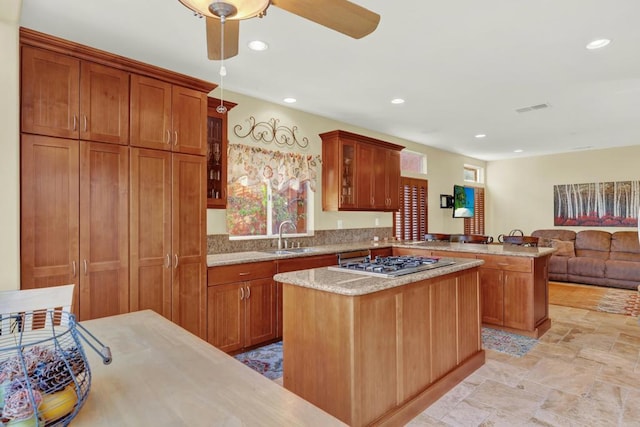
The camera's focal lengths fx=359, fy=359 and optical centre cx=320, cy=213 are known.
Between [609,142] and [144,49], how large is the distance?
7.78 meters

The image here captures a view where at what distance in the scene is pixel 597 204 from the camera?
7.33m

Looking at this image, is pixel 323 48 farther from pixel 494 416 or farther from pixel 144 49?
pixel 494 416

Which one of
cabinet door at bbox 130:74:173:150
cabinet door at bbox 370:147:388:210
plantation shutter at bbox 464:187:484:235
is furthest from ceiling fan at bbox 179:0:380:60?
plantation shutter at bbox 464:187:484:235

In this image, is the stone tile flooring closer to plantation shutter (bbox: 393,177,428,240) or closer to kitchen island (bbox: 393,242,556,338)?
kitchen island (bbox: 393,242,556,338)

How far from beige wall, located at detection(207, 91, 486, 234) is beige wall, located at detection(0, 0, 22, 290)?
174 cm

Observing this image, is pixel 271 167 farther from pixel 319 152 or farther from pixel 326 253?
pixel 326 253

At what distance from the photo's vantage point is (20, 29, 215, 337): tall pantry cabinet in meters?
2.32

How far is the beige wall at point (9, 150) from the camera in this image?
215cm

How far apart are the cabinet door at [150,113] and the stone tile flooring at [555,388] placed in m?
2.74

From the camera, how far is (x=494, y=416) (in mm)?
2346

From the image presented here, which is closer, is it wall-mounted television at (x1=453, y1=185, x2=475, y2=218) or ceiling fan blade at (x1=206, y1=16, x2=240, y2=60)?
ceiling fan blade at (x1=206, y1=16, x2=240, y2=60)

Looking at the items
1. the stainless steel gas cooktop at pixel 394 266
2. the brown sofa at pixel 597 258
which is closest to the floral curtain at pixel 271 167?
the stainless steel gas cooktop at pixel 394 266

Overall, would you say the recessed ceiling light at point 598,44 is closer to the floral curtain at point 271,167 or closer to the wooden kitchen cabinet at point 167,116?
the floral curtain at point 271,167

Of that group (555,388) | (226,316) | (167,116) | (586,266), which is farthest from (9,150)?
(586,266)
